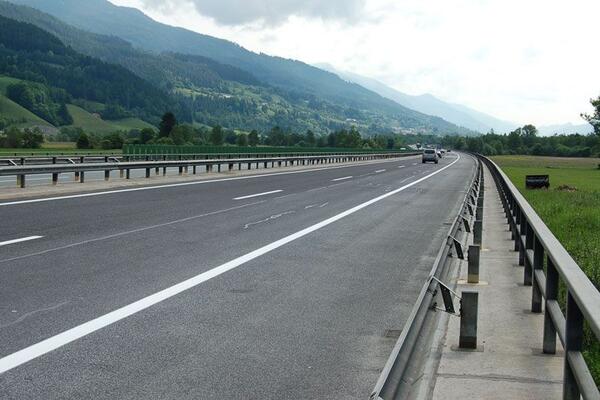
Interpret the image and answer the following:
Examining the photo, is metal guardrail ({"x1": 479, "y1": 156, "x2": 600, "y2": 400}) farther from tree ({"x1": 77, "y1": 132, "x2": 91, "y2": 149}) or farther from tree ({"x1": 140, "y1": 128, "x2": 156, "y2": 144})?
tree ({"x1": 140, "y1": 128, "x2": 156, "y2": 144})

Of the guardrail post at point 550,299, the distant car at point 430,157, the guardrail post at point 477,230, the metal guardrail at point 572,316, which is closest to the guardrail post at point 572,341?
the metal guardrail at point 572,316

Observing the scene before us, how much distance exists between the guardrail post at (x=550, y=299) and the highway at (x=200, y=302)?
4.38ft

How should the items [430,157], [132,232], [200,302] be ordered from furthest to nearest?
[430,157] < [132,232] < [200,302]

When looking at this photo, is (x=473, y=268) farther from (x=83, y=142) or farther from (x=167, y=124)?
(x=167, y=124)

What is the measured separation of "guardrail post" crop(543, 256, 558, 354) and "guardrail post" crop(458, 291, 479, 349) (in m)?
0.57

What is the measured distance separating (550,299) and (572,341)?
5.15 ft

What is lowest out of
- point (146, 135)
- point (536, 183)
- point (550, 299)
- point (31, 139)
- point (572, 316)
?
point (31, 139)

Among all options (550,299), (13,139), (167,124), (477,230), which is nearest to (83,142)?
(13,139)

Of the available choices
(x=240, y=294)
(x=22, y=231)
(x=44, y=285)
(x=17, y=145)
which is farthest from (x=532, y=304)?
(x=17, y=145)

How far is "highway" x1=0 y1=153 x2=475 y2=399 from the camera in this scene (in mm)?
4930

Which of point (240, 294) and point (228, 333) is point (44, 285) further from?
point (228, 333)

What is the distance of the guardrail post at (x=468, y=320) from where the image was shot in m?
5.40

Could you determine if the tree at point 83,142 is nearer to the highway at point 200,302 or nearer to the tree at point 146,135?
the tree at point 146,135

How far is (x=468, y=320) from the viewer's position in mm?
5562
